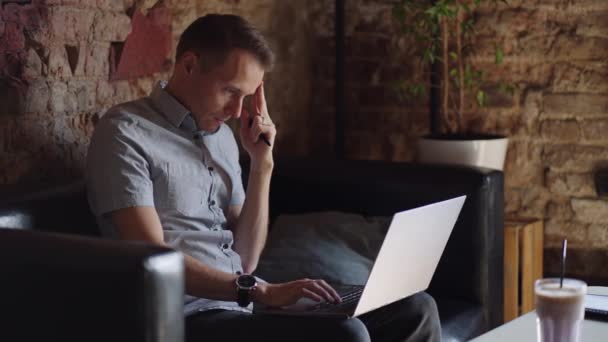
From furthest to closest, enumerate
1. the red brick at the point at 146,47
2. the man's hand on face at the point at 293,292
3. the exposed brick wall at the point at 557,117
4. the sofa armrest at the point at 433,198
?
the exposed brick wall at the point at 557,117 → the red brick at the point at 146,47 → the sofa armrest at the point at 433,198 → the man's hand on face at the point at 293,292

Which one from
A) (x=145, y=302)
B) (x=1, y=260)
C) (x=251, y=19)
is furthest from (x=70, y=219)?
(x=251, y=19)

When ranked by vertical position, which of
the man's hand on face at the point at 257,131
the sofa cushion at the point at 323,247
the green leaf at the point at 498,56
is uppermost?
the green leaf at the point at 498,56

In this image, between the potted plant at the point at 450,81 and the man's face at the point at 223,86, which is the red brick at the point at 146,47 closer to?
the man's face at the point at 223,86

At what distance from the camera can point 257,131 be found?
2.55m

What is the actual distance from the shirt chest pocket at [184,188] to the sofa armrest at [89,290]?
581 millimetres

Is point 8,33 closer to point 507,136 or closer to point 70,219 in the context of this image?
point 70,219

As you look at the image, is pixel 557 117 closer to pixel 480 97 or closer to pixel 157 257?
pixel 480 97

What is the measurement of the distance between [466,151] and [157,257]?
2.10 metres

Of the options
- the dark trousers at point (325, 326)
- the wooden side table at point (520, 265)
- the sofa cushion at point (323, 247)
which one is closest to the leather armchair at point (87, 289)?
the dark trousers at point (325, 326)

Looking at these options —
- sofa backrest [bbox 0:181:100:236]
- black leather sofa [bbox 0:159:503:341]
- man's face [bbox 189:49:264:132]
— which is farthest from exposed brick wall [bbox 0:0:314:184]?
man's face [bbox 189:49:264:132]

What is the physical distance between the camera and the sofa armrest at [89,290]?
1627mm

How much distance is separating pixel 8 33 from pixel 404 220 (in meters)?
1.21

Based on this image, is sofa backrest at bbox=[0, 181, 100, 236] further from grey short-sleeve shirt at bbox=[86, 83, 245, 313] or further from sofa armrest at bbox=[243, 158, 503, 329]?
sofa armrest at bbox=[243, 158, 503, 329]

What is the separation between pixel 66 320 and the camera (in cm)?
169
